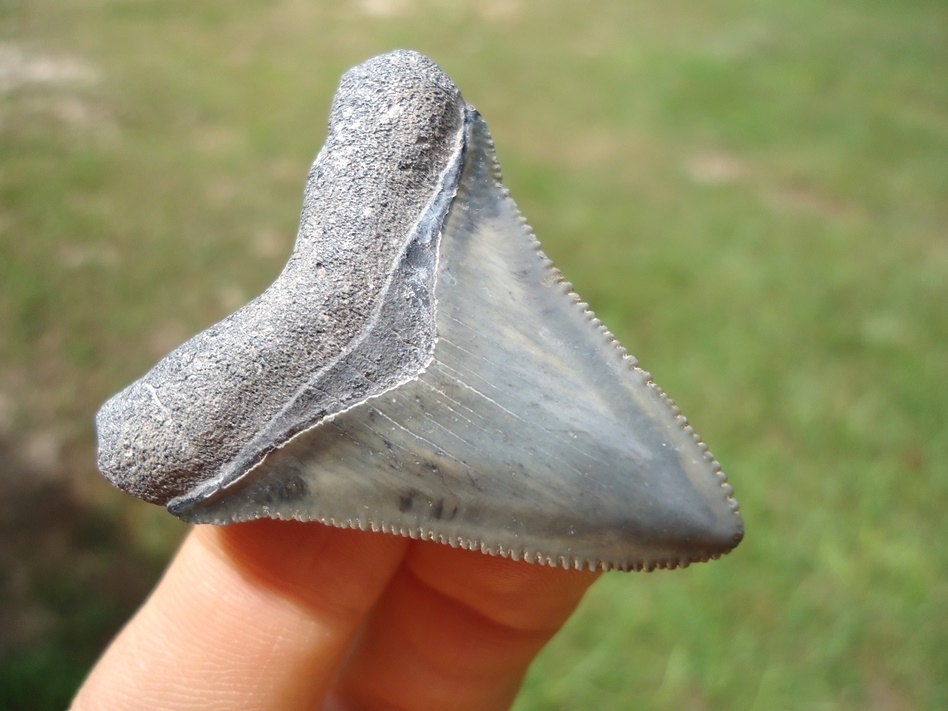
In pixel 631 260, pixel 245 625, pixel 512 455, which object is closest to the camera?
pixel 512 455

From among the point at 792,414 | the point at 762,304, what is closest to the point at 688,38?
the point at 762,304

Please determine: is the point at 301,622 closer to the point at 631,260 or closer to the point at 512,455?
the point at 512,455

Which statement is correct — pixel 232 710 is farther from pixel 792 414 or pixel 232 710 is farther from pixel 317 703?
pixel 792 414

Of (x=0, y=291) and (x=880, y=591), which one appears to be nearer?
(x=880, y=591)

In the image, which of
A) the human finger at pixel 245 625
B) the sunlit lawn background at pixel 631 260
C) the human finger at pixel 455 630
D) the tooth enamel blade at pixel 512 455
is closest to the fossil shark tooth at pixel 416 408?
the tooth enamel blade at pixel 512 455

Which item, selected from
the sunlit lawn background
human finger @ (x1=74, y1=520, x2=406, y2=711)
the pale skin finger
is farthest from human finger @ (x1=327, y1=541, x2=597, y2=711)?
the sunlit lawn background

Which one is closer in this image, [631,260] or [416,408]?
Result: [416,408]

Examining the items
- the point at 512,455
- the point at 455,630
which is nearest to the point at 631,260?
the point at 455,630

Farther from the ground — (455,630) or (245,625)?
(245,625)

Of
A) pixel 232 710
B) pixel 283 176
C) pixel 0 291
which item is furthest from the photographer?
pixel 283 176
